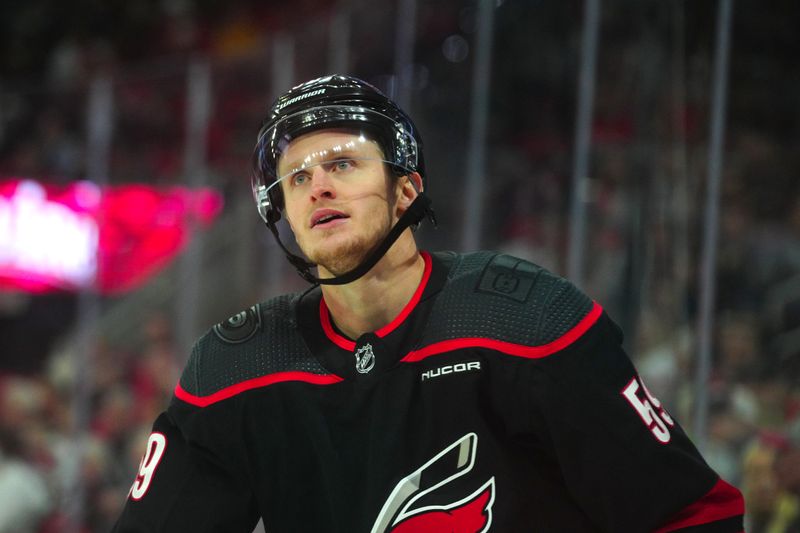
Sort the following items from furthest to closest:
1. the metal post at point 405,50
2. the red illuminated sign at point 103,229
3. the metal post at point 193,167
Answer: the red illuminated sign at point 103,229 < the metal post at point 193,167 < the metal post at point 405,50

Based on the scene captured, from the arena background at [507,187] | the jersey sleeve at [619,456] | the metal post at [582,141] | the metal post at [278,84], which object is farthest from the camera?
the metal post at [278,84]

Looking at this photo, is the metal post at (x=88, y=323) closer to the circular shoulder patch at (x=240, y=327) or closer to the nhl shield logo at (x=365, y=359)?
the circular shoulder patch at (x=240, y=327)

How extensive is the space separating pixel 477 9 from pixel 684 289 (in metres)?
1.17

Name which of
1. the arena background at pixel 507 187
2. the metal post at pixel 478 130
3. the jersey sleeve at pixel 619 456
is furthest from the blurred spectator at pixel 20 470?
the jersey sleeve at pixel 619 456

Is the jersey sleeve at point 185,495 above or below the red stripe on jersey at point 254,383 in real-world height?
below

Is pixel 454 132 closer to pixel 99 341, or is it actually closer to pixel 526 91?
pixel 526 91

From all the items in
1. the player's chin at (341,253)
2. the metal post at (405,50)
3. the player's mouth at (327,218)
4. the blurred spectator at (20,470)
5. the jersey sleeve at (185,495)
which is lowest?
the blurred spectator at (20,470)

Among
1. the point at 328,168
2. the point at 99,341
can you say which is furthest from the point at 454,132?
the point at 99,341

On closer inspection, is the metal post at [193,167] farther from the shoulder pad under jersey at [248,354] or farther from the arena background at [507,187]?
the shoulder pad under jersey at [248,354]

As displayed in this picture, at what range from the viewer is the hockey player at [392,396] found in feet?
5.02

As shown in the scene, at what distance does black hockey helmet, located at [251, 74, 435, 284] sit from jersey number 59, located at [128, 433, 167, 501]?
0.34 meters

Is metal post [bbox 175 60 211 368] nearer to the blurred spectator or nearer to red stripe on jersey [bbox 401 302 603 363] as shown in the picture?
the blurred spectator

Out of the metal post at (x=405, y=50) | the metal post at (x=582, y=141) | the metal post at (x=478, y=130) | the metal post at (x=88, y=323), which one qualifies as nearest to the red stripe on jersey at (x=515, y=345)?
the metal post at (x=582, y=141)

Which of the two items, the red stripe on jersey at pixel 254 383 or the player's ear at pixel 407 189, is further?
the player's ear at pixel 407 189
